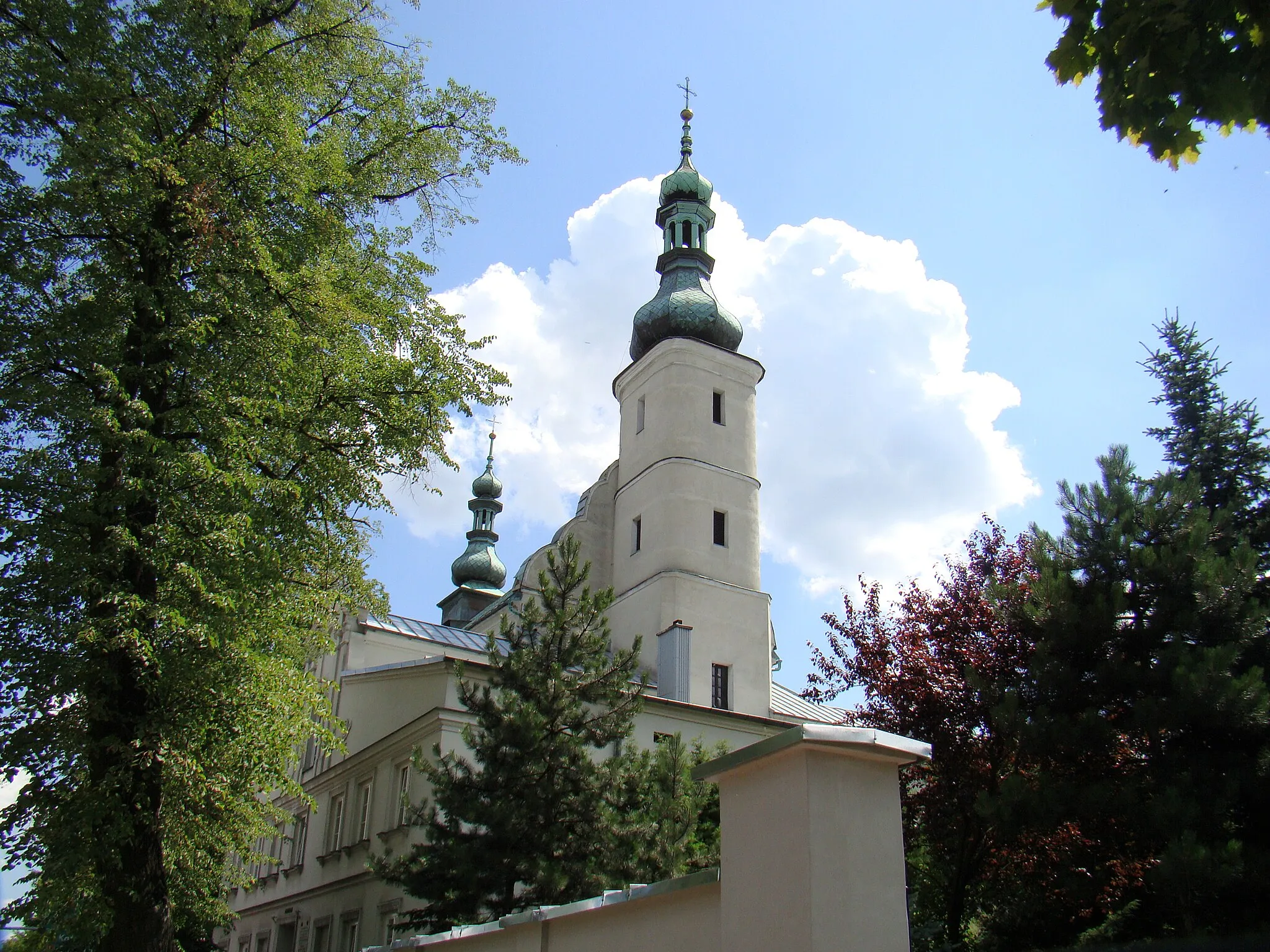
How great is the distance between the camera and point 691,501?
30.7m

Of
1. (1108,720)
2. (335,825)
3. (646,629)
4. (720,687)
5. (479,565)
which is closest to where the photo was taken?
(1108,720)

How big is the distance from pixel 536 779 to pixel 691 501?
17.6 metres

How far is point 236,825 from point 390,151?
8440 millimetres

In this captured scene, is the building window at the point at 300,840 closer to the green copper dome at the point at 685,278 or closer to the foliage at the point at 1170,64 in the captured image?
the green copper dome at the point at 685,278

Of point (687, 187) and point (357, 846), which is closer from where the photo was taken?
point (357, 846)

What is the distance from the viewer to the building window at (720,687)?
94.1ft

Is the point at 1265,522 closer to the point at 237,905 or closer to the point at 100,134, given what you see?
the point at 100,134

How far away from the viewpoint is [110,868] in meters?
9.69

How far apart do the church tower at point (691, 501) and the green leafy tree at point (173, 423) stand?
1693 centimetres

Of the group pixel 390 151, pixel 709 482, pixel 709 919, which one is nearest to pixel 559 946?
pixel 709 919

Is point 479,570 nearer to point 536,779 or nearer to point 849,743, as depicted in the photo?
point 536,779

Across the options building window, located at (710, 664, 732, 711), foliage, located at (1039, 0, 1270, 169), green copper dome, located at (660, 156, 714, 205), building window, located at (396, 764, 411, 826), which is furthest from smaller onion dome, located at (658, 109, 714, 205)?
foliage, located at (1039, 0, 1270, 169)

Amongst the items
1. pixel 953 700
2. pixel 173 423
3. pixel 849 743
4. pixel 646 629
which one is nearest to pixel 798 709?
pixel 646 629

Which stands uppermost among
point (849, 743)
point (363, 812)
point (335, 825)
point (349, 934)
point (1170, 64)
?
point (1170, 64)
